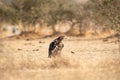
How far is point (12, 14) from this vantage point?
63844 millimetres

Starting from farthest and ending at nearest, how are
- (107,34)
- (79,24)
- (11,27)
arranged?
(11,27) → (79,24) → (107,34)

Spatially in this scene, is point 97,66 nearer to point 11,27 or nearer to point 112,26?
point 112,26

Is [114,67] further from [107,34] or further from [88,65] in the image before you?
[107,34]

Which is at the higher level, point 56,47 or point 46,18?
point 56,47

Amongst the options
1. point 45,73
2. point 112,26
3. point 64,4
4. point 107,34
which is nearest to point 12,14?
point 64,4

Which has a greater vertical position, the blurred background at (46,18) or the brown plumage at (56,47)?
the brown plumage at (56,47)

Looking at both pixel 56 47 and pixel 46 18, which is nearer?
pixel 56 47

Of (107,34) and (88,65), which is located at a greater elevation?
(88,65)

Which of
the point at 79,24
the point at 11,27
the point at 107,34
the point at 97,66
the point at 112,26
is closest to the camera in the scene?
the point at 97,66

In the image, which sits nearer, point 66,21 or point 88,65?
point 88,65

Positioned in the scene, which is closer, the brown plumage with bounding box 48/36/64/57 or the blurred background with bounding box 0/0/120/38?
the brown plumage with bounding box 48/36/64/57

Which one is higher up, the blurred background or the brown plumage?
the brown plumage

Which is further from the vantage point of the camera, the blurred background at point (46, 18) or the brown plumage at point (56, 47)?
the blurred background at point (46, 18)

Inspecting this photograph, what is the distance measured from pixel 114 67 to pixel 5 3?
49.7m
